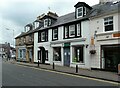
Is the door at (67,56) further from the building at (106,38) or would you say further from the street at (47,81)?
the street at (47,81)

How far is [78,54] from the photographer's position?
2683 centimetres

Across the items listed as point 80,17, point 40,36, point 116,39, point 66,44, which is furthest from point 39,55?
point 116,39

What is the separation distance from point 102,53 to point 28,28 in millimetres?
26523

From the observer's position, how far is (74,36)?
27.3 metres

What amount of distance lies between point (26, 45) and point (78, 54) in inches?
714

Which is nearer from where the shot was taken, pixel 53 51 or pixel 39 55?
pixel 53 51

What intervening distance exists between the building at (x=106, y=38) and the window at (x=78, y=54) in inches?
109

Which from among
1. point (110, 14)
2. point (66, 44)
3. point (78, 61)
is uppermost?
point (110, 14)

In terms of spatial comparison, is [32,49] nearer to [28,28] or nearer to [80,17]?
[28,28]

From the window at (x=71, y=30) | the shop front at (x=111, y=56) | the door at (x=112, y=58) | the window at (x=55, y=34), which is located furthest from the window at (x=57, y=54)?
the door at (x=112, y=58)

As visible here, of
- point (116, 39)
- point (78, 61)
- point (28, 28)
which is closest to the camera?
point (116, 39)

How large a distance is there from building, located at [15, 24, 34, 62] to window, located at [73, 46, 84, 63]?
1372 centimetres

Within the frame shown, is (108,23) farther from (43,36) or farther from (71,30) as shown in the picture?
(43,36)

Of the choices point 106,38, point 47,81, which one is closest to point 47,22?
point 106,38
